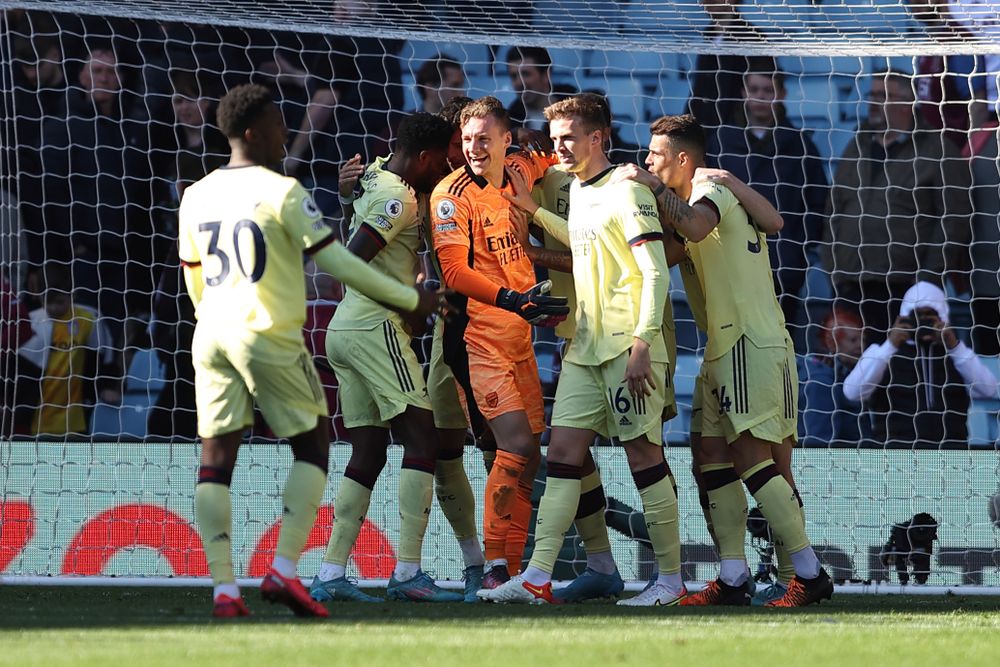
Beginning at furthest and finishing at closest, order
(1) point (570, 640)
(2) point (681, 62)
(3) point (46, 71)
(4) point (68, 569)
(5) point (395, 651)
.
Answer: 1. (2) point (681, 62)
2. (3) point (46, 71)
3. (4) point (68, 569)
4. (1) point (570, 640)
5. (5) point (395, 651)

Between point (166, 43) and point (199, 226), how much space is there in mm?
5138

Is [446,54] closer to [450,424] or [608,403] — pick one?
[450,424]

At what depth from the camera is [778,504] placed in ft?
19.1

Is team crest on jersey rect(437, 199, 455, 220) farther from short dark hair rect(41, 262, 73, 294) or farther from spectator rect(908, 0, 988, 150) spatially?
spectator rect(908, 0, 988, 150)

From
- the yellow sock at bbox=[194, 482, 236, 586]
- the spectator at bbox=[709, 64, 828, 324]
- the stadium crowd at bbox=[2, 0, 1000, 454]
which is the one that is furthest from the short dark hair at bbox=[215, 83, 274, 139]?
the spectator at bbox=[709, 64, 828, 324]

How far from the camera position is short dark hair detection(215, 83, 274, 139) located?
481 cm

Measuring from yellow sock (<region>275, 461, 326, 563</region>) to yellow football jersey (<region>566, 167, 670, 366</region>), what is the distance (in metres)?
1.38

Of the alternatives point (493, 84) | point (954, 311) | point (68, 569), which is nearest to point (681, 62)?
point (493, 84)

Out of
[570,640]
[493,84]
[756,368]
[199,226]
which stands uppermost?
[493,84]

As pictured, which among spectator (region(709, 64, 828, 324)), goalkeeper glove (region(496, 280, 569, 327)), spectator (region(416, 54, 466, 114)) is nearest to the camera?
goalkeeper glove (region(496, 280, 569, 327))

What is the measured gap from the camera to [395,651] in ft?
12.7

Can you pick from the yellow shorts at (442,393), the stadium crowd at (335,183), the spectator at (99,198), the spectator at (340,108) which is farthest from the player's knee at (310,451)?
the spectator at (340,108)

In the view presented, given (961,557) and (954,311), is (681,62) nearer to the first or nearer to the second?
(954,311)

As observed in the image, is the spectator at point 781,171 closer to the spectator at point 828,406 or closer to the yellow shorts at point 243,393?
the spectator at point 828,406
